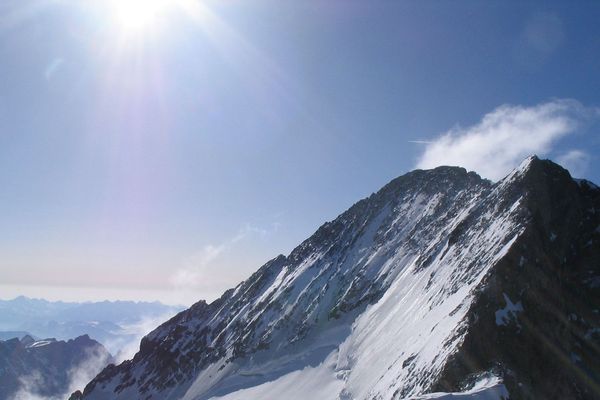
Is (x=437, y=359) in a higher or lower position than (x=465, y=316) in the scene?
lower

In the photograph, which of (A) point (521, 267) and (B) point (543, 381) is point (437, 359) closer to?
(B) point (543, 381)

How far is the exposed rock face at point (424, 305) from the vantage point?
33.5m

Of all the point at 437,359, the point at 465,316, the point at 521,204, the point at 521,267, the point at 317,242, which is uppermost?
the point at 317,242

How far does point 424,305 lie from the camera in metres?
52.3

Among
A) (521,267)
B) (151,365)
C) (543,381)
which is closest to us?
(543,381)

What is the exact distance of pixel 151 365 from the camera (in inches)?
5044

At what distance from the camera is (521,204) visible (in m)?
44.7

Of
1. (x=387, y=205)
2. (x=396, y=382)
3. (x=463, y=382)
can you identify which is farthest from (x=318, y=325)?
(x=463, y=382)

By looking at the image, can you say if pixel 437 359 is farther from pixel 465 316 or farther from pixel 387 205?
pixel 387 205

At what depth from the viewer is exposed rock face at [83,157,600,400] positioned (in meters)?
33.5

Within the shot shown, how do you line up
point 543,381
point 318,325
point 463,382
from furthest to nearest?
point 318,325, point 543,381, point 463,382

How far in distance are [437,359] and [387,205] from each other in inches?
3071

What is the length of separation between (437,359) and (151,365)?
114 meters

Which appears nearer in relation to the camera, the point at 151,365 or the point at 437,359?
the point at 437,359
